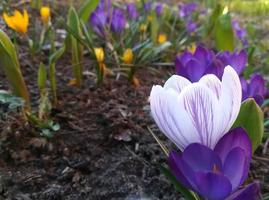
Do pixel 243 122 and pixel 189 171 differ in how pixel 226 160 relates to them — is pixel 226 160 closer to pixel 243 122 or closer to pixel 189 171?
pixel 189 171

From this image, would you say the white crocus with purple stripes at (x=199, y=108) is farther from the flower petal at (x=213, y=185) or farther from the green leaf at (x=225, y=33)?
the green leaf at (x=225, y=33)

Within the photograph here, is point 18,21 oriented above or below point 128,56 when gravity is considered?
above

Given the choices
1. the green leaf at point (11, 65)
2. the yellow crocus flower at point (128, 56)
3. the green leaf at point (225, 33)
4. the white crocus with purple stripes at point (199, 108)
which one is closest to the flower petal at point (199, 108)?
the white crocus with purple stripes at point (199, 108)

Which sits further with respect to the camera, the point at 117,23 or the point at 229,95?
the point at 117,23

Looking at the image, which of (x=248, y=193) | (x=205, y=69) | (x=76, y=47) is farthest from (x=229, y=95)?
(x=76, y=47)

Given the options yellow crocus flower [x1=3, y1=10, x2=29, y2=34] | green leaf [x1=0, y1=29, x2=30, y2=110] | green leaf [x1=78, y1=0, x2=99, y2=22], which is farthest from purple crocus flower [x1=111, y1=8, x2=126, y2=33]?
green leaf [x1=0, y1=29, x2=30, y2=110]

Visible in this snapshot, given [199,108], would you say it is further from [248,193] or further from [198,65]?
[198,65]

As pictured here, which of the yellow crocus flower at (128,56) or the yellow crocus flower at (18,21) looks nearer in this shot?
the yellow crocus flower at (18,21)
